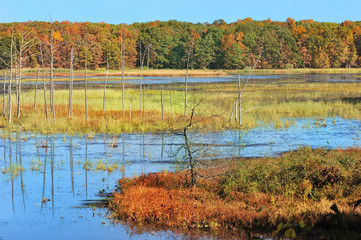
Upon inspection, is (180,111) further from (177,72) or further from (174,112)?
(177,72)

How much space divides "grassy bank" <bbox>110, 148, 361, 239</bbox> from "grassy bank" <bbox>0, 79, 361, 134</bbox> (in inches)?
177

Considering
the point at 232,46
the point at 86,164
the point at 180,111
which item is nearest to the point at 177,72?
the point at 232,46

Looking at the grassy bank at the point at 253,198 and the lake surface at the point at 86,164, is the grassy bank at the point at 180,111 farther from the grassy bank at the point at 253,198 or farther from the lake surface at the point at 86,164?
the grassy bank at the point at 253,198

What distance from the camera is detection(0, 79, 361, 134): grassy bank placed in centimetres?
3688

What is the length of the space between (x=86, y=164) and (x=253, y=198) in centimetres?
1093

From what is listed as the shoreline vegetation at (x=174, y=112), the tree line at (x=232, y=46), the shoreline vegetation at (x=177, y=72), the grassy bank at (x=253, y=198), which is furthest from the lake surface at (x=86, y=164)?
the tree line at (x=232, y=46)

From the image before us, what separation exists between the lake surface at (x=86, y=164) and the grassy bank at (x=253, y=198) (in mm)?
842

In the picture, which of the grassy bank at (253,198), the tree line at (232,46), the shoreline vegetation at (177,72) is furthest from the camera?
the tree line at (232,46)

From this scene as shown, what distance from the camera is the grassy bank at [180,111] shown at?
1452 inches

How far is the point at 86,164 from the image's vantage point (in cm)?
2450

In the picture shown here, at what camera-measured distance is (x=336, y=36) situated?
164 m

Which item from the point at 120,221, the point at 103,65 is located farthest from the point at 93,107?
the point at 103,65

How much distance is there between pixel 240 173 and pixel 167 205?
3.30m

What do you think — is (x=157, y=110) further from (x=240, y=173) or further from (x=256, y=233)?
(x=256, y=233)
